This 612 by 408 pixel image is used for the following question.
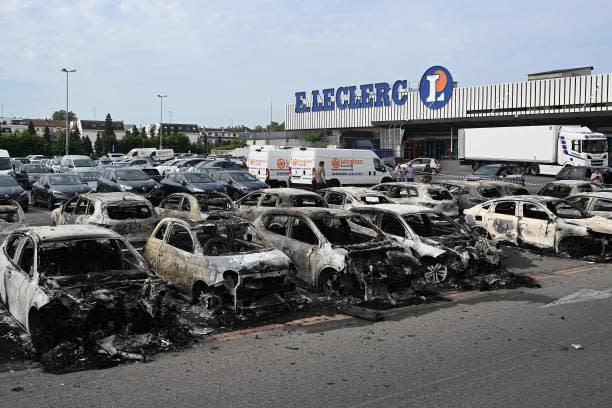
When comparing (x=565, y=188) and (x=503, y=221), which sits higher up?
(x=565, y=188)

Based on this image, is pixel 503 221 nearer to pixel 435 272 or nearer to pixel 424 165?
pixel 435 272

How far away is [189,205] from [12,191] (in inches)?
334

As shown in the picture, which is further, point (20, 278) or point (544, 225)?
point (544, 225)

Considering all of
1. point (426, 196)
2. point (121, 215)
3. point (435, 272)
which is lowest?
point (435, 272)

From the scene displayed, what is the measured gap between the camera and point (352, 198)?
17.0 meters

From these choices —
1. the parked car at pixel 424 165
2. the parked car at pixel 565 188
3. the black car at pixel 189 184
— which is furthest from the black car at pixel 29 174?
the parked car at pixel 424 165

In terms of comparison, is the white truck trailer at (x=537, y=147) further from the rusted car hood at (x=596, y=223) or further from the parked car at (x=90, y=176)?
the parked car at (x=90, y=176)

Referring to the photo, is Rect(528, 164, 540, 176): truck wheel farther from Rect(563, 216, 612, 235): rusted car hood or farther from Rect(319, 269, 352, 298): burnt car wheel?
Rect(319, 269, 352, 298): burnt car wheel

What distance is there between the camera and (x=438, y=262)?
420 inches

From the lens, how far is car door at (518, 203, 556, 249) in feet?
44.9

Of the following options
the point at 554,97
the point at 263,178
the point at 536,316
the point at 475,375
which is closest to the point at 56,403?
the point at 475,375

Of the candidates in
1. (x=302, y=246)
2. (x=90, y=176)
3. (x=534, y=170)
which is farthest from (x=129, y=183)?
(x=534, y=170)

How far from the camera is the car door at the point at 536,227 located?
13.7 meters

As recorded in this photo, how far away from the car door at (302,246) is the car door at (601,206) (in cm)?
840
